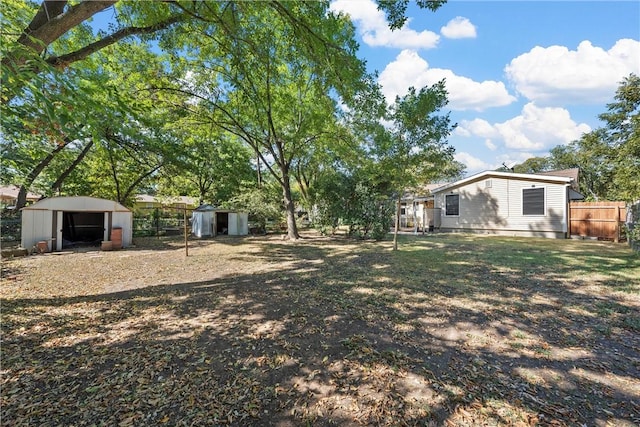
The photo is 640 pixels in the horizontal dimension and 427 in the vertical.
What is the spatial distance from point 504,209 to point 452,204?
2.77 metres

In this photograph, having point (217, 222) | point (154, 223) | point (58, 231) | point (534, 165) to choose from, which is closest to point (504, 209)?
point (217, 222)

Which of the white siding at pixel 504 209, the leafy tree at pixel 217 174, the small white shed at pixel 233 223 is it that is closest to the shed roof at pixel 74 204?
the leafy tree at pixel 217 174

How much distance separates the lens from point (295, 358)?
2.77 m

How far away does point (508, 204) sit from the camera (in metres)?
14.5

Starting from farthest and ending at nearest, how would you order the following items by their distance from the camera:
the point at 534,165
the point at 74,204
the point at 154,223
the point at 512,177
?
the point at 534,165 < the point at 154,223 < the point at 512,177 < the point at 74,204

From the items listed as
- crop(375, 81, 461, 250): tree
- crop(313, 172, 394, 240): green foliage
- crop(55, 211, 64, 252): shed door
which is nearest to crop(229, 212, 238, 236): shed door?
crop(313, 172, 394, 240): green foliage

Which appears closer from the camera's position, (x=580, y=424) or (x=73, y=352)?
(x=580, y=424)

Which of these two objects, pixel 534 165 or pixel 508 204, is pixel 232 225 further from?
pixel 534 165

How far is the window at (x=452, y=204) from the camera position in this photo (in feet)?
53.8

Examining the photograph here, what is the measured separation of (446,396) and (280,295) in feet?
10.3

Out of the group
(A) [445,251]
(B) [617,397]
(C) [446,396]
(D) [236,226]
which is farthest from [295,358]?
(D) [236,226]

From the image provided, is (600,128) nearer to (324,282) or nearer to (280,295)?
(324,282)

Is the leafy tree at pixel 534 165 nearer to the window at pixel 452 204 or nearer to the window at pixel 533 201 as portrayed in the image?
the window at pixel 452 204

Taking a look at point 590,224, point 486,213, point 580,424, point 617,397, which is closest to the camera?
point 580,424
